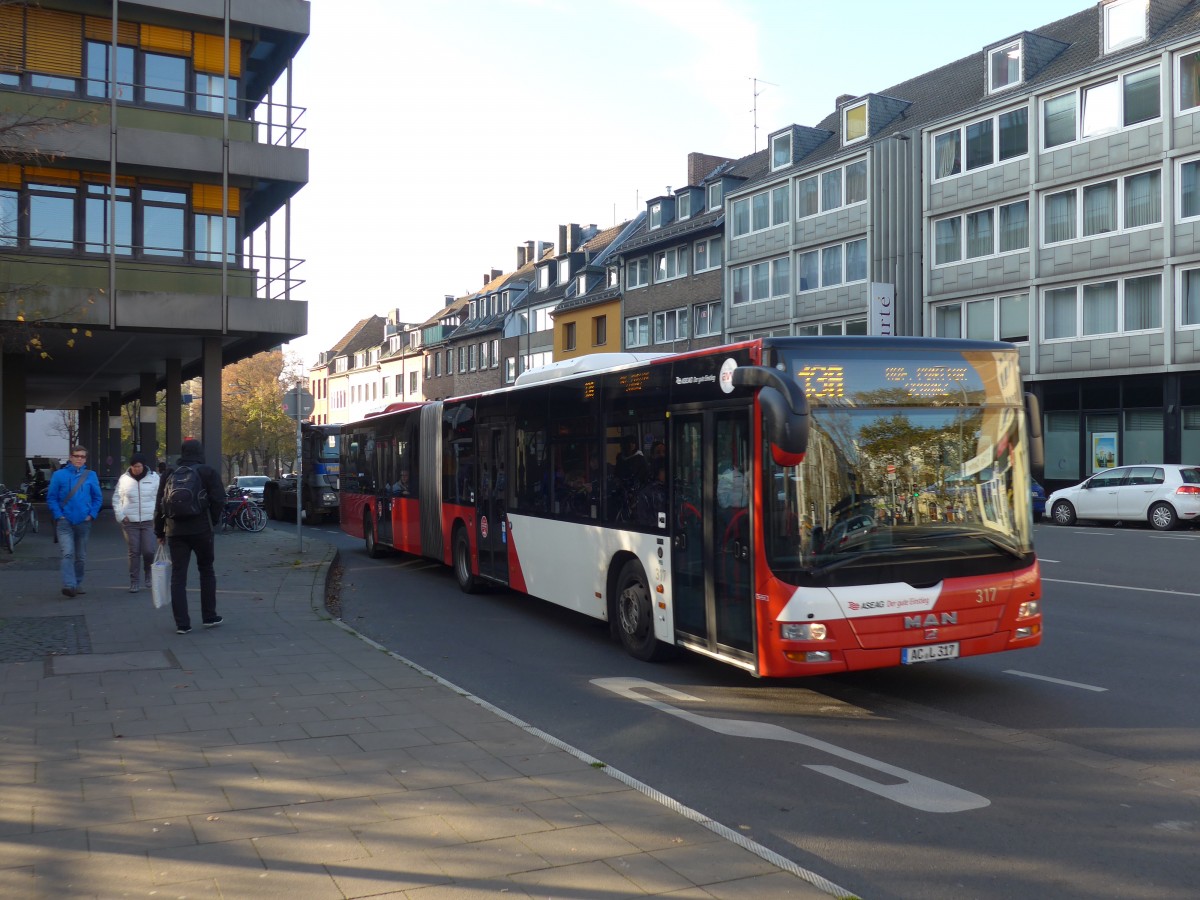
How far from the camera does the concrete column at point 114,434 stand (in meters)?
40.5

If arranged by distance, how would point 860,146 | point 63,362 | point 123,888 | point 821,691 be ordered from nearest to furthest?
point 123,888
point 821,691
point 63,362
point 860,146

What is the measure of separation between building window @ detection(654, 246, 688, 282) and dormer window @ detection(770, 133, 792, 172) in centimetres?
692

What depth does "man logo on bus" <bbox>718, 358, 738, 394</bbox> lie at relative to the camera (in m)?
8.18

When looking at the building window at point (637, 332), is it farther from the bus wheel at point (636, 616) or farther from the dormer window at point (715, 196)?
the bus wheel at point (636, 616)

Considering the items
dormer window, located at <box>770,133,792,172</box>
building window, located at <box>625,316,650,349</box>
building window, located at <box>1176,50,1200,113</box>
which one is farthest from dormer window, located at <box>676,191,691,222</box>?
building window, located at <box>1176,50,1200,113</box>

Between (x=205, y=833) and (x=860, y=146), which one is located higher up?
(x=860, y=146)

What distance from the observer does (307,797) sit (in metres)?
5.42

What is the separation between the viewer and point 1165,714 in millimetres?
7496

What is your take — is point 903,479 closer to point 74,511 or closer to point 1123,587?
point 1123,587

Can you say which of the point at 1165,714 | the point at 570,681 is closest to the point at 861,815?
the point at 1165,714

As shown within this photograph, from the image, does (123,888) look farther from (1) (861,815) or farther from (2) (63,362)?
(2) (63,362)

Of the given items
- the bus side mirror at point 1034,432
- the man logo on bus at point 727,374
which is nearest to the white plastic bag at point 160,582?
the man logo on bus at point 727,374

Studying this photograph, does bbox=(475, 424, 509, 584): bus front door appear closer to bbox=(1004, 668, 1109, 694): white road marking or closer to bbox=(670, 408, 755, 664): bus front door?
bbox=(670, 408, 755, 664): bus front door

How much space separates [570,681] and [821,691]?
196 centimetres
